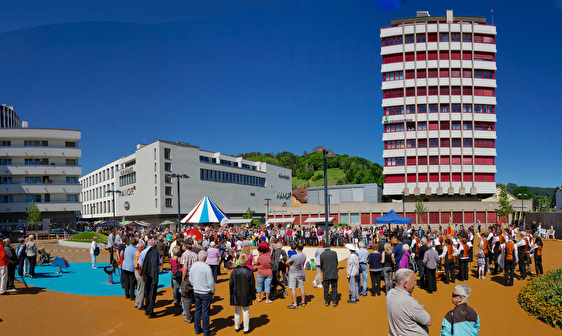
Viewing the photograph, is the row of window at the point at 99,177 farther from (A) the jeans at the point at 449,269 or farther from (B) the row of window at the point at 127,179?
(A) the jeans at the point at 449,269

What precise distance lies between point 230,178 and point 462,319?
66620mm

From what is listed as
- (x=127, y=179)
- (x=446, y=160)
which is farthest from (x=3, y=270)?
(x=127, y=179)

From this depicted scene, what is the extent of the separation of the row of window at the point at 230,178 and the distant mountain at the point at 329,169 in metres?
62.1

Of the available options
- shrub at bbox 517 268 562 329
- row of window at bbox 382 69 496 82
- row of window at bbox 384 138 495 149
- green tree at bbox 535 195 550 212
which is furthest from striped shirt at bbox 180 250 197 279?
green tree at bbox 535 195 550 212

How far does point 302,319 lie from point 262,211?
225 feet

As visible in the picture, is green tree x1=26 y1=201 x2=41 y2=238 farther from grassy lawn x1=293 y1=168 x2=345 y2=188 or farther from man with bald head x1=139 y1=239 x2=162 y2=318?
grassy lawn x1=293 y1=168 x2=345 y2=188

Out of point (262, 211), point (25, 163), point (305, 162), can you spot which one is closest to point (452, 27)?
point (262, 211)

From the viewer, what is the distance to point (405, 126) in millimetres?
57031

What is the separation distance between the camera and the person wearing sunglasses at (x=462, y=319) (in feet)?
15.1

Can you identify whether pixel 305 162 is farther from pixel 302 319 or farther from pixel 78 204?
pixel 302 319

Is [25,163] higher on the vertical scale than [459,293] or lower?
higher

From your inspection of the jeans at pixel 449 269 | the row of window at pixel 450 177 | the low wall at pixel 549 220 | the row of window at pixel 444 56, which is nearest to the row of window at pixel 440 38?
the row of window at pixel 444 56

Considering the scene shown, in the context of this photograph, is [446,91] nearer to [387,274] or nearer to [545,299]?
[387,274]

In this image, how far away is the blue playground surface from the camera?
13223 mm
